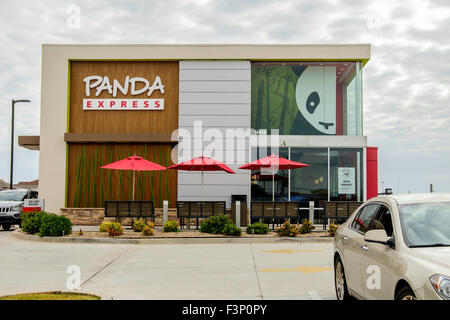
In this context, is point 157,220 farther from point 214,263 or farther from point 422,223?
point 422,223

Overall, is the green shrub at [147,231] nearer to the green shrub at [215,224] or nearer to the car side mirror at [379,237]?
the green shrub at [215,224]

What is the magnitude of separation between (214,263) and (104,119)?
12695 mm

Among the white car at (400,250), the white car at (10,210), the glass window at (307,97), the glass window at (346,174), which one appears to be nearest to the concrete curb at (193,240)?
the white car at (10,210)

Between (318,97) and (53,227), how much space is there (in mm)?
12210

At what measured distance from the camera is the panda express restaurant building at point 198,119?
70.0ft

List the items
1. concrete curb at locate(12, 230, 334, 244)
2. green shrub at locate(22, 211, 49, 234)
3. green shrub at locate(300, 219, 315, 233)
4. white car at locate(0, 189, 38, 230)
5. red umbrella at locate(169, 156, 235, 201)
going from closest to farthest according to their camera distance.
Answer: concrete curb at locate(12, 230, 334, 244), green shrub at locate(300, 219, 315, 233), green shrub at locate(22, 211, 49, 234), red umbrella at locate(169, 156, 235, 201), white car at locate(0, 189, 38, 230)

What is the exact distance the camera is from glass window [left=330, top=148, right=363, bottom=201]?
21.1 meters

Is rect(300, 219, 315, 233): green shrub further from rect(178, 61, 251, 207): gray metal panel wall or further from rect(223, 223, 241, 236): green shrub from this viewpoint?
rect(178, 61, 251, 207): gray metal panel wall

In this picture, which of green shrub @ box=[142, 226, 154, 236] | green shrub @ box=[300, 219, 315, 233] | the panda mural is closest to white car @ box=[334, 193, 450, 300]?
green shrub @ box=[300, 219, 315, 233]

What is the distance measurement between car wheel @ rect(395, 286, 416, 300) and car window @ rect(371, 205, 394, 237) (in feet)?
3.12

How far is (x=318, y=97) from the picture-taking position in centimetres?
2205

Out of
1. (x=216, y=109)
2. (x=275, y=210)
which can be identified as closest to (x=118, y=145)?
(x=216, y=109)

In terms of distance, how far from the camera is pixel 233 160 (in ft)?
70.1
